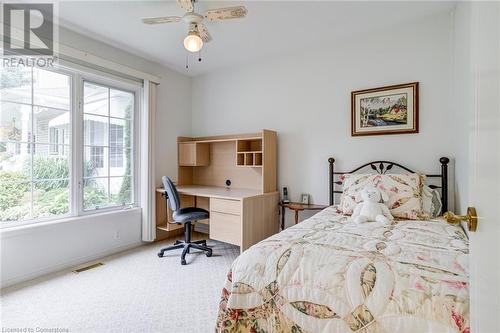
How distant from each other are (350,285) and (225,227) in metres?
2.03

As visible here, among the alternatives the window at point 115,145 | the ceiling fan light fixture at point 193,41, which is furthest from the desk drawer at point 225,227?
the ceiling fan light fixture at point 193,41

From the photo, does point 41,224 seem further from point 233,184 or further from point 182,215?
point 233,184

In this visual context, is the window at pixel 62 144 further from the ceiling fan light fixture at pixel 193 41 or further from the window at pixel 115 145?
the ceiling fan light fixture at pixel 193 41

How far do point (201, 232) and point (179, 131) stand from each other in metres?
1.68

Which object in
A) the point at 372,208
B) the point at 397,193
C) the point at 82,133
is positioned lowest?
the point at 372,208

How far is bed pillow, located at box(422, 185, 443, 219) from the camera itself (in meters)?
2.23

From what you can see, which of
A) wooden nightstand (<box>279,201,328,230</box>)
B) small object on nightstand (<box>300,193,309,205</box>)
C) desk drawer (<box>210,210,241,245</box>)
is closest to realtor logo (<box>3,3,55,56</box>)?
desk drawer (<box>210,210,241,245</box>)

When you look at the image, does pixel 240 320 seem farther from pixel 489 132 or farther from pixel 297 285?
pixel 489 132

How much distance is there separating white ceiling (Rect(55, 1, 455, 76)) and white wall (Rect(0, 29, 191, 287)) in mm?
175

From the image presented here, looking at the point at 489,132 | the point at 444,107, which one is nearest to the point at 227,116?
the point at 444,107

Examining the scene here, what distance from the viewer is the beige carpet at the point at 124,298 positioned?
6.03ft

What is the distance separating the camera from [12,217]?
2.48 meters

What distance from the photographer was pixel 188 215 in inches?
120

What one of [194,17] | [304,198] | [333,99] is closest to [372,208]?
[304,198]
